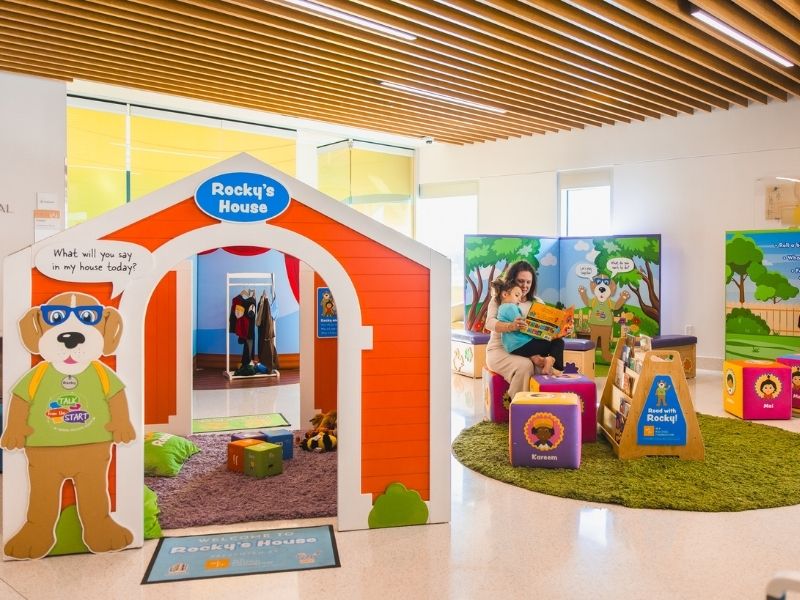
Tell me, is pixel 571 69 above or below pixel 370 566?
above

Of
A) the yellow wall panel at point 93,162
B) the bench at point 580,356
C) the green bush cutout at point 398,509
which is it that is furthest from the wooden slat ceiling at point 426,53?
the green bush cutout at point 398,509

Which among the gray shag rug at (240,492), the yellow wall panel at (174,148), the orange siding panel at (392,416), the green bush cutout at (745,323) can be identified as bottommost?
the gray shag rug at (240,492)

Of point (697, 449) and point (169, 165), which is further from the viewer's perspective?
point (169, 165)

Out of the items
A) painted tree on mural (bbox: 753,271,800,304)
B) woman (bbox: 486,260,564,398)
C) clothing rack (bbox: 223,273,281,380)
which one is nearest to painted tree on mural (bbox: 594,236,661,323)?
painted tree on mural (bbox: 753,271,800,304)

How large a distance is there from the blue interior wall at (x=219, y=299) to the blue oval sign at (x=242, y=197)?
6056 millimetres

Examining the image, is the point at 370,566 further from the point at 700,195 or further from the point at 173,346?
the point at 700,195

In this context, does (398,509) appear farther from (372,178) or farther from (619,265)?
(372,178)

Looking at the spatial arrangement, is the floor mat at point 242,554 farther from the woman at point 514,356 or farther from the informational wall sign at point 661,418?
the woman at point 514,356

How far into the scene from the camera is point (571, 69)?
719 centimetres

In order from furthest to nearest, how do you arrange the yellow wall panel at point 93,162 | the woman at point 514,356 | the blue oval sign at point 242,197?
the yellow wall panel at point 93,162, the woman at point 514,356, the blue oval sign at point 242,197

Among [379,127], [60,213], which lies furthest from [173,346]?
[379,127]

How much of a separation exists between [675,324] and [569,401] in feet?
17.3

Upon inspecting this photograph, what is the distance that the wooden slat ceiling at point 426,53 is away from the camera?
5.59m

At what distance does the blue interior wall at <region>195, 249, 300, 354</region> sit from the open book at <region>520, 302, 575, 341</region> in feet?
14.6
